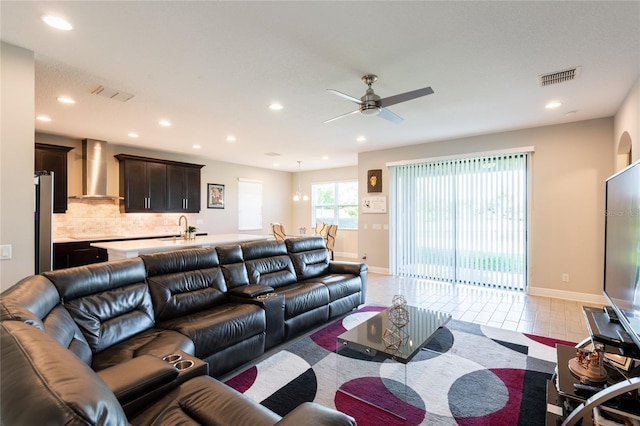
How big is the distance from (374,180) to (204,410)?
5989 millimetres

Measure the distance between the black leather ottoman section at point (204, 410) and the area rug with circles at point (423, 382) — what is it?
0.77m

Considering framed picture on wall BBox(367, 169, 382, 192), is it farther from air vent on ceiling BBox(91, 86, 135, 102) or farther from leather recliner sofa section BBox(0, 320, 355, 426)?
leather recliner sofa section BBox(0, 320, 355, 426)

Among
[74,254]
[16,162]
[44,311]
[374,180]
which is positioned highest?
[374,180]

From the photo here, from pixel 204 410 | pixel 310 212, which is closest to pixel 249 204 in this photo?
pixel 310 212

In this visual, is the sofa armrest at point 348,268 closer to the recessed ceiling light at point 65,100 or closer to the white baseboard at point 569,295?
the white baseboard at point 569,295

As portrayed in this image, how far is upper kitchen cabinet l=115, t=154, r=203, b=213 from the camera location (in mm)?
6395

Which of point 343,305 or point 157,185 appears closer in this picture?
point 343,305

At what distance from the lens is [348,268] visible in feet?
14.5

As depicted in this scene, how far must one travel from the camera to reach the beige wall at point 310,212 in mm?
9398

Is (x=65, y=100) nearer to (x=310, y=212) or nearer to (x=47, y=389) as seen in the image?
(x=47, y=389)

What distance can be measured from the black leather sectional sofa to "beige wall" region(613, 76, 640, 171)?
338cm

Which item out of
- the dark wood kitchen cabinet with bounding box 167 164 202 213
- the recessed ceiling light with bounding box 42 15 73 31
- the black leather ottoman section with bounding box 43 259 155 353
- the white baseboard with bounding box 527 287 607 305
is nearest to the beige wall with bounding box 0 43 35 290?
the recessed ceiling light with bounding box 42 15 73 31

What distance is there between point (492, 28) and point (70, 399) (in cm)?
309

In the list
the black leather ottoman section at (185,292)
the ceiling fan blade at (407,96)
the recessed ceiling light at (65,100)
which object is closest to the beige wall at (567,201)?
the ceiling fan blade at (407,96)
